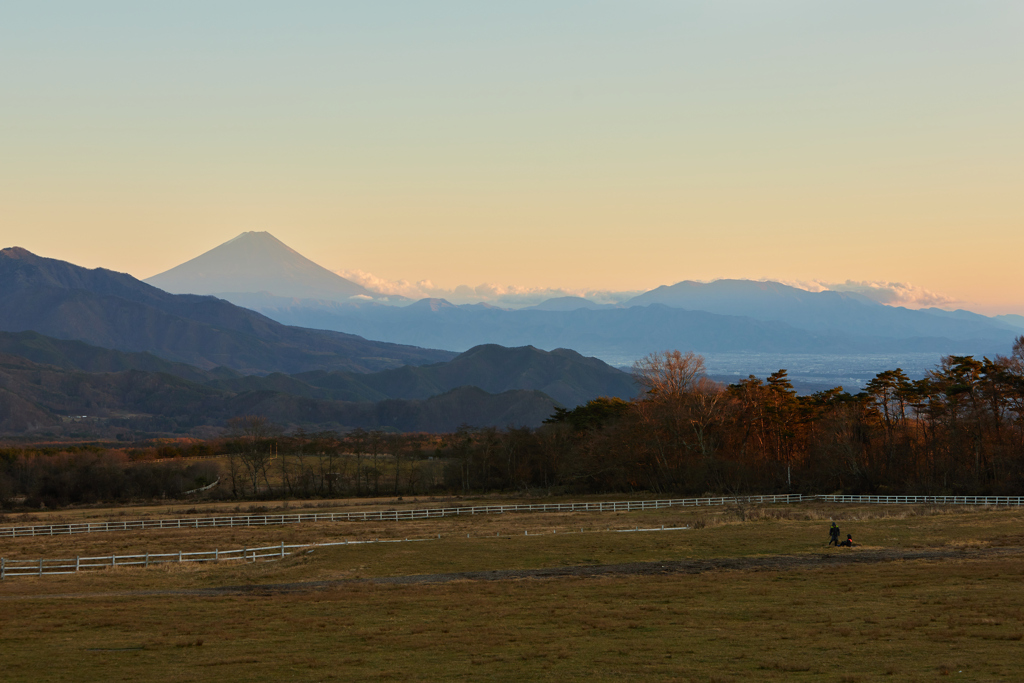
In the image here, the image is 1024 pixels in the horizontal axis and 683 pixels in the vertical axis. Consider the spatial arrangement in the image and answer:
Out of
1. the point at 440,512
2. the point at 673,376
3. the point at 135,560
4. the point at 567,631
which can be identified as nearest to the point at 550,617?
the point at 567,631

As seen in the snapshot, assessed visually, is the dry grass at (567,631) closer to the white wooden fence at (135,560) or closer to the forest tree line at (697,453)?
the white wooden fence at (135,560)

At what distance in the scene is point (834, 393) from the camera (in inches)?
3214

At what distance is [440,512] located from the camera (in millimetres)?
62281

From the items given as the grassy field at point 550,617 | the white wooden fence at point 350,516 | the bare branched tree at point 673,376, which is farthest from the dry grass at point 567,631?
the bare branched tree at point 673,376

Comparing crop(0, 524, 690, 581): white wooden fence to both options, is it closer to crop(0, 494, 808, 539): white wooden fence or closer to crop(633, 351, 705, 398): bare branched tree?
crop(0, 494, 808, 539): white wooden fence

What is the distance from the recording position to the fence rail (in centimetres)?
5694

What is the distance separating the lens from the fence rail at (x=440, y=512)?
187 feet

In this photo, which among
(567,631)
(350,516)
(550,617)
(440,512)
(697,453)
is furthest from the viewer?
(697,453)

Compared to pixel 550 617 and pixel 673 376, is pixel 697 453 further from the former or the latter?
pixel 550 617

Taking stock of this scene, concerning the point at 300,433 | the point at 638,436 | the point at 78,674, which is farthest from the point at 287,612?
the point at 300,433

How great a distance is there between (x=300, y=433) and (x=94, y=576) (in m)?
74.5

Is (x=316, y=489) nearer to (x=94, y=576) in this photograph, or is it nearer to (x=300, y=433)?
(x=300, y=433)

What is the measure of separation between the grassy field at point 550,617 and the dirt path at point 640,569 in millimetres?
323

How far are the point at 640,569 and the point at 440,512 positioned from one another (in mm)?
31642
